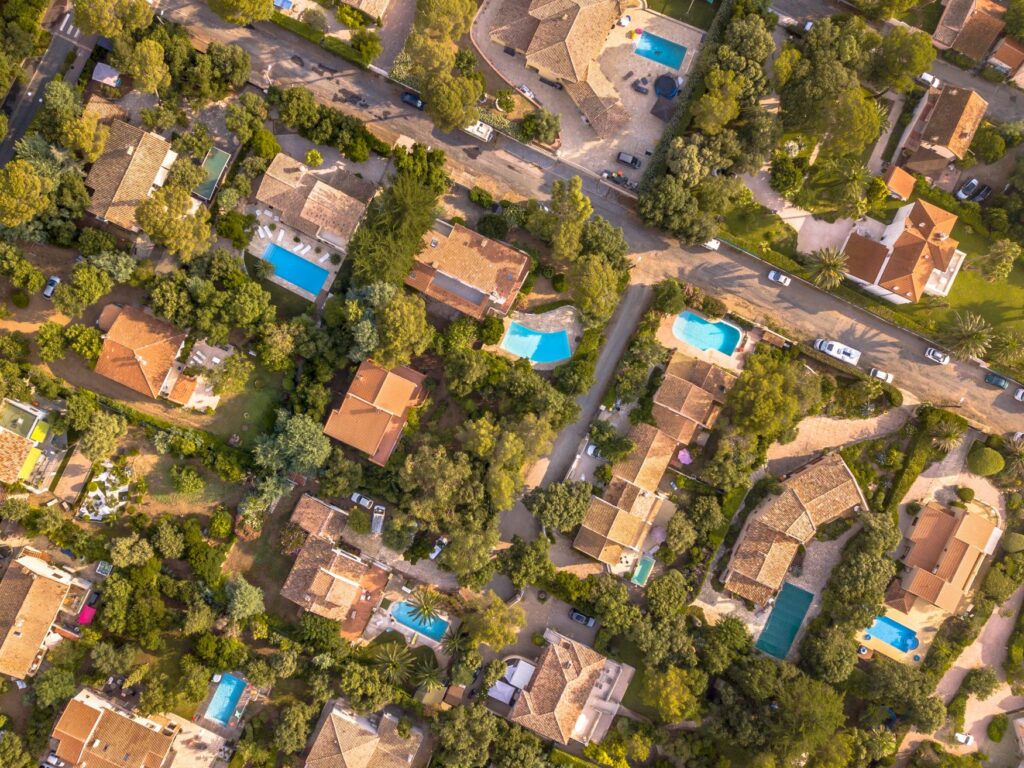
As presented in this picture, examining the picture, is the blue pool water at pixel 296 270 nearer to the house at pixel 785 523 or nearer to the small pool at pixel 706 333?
the small pool at pixel 706 333

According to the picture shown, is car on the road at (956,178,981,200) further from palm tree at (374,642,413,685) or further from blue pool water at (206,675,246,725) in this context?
blue pool water at (206,675,246,725)

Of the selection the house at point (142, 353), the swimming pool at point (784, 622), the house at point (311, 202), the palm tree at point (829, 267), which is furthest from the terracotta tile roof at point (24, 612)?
the palm tree at point (829, 267)

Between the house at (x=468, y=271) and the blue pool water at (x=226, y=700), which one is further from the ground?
the house at (x=468, y=271)

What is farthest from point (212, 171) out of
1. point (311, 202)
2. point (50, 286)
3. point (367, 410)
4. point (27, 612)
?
point (27, 612)

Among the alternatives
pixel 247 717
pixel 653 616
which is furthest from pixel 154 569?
pixel 653 616

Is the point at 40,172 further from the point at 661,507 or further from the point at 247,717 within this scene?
the point at 661,507

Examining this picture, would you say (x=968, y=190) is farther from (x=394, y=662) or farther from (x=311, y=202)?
(x=394, y=662)

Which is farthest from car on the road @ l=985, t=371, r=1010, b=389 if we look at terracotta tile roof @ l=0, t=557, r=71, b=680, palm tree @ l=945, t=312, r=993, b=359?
terracotta tile roof @ l=0, t=557, r=71, b=680
